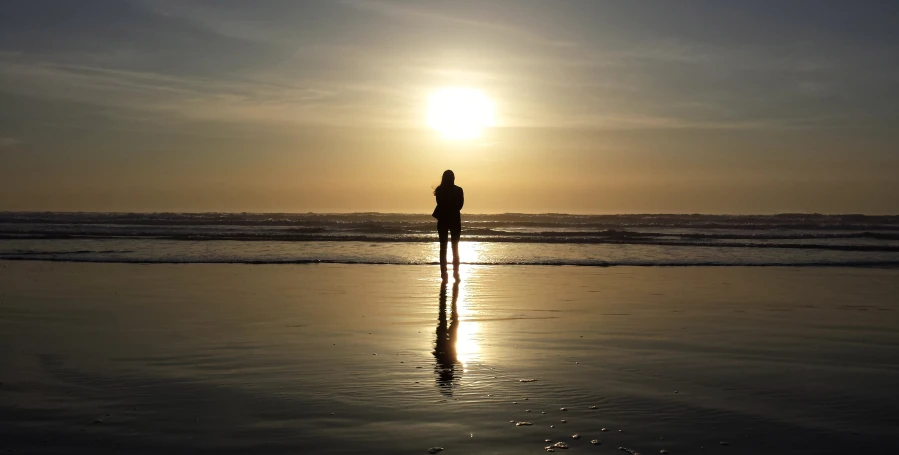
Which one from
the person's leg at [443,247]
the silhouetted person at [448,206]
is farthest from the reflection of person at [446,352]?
the silhouetted person at [448,206]

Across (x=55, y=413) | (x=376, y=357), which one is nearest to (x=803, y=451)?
(x=376, y=357)

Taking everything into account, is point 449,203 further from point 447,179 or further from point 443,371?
point 443,371

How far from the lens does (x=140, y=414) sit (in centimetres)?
467

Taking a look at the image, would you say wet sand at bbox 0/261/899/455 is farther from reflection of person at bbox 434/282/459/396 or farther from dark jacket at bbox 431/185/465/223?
dark jacket at bbox 431/185/465/223

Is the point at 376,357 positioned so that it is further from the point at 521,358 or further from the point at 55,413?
the point at 55,413

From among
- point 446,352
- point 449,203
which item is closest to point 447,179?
point 449,203

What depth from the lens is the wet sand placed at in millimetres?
4312

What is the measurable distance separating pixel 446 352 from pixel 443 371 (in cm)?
88

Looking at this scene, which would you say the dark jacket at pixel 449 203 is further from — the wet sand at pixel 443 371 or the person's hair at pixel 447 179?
the wet sand at pixel 443 371

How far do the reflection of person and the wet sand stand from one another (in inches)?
1.0

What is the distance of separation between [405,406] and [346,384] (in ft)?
2.53

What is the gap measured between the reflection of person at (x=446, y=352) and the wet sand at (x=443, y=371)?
3 cm

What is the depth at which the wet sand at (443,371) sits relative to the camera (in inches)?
170

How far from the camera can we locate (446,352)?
693 centimetres
